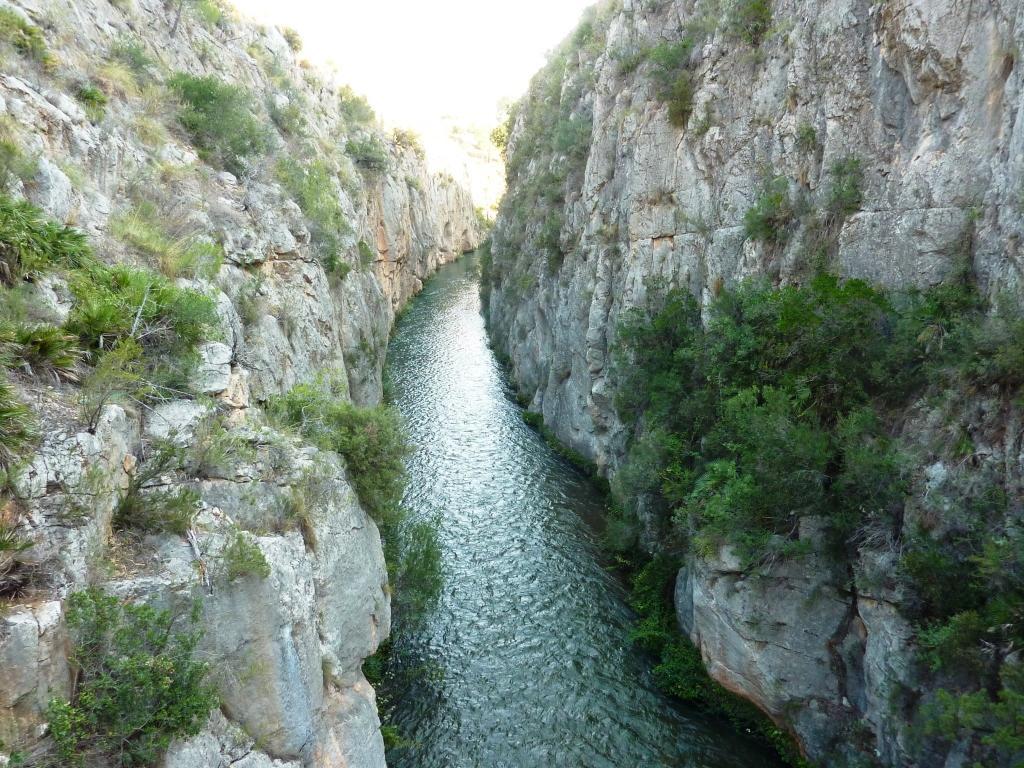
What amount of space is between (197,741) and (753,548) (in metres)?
10.2

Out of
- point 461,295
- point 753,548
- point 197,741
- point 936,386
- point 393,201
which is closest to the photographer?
point 197,741

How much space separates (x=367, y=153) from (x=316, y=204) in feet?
73.7

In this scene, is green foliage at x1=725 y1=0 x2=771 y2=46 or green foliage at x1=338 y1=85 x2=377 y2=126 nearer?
green foliage at x1=725 y1=0 x2=771 y2=46

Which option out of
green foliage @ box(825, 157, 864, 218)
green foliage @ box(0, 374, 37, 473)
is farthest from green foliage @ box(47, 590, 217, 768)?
green foliage @ box(825, 157, 864, 218)

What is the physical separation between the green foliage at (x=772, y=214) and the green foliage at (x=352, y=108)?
37.4 metres

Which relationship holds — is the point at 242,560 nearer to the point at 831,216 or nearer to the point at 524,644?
the point at 524,644

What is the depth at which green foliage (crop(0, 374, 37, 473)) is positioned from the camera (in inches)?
267

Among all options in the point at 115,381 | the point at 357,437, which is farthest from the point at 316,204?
the point at 115,381

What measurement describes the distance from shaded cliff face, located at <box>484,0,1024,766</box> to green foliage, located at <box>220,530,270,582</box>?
9672 mm

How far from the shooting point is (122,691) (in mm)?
6797

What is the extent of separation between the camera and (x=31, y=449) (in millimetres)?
7121

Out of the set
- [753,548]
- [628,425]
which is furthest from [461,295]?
[753,548]

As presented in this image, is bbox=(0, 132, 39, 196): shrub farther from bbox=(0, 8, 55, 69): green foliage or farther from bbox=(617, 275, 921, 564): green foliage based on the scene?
bbox=(617, 275, 921, 564): green foliage

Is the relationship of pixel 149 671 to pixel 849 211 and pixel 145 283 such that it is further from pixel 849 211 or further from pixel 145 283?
pixel 849 211
